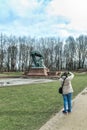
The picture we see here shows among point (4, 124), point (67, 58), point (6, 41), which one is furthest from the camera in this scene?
point (67, 58)

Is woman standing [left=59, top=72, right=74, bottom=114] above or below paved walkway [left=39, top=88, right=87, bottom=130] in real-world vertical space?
above

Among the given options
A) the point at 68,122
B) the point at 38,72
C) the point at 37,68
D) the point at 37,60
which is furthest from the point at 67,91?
the point at 37,60

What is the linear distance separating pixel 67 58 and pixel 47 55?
7.01m

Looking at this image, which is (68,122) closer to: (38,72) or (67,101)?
(67,101)

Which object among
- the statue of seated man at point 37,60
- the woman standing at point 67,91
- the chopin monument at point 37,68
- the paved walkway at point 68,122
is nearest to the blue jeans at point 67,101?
the woman standing at point 67,91

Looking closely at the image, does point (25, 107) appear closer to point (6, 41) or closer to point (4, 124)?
point (4, 124)

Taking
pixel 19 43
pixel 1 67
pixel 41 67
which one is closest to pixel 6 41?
pixel 19 43

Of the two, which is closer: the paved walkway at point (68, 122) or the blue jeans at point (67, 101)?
the paved walkway at point (68, 122)

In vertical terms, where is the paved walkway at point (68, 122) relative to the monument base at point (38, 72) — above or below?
above

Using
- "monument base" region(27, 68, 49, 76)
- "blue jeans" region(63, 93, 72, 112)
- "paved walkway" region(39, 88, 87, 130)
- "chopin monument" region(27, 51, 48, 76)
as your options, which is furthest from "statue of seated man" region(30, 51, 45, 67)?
"paved walkway" region(39, 88, 87, 130)

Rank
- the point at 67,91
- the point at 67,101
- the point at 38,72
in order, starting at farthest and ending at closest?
the point at 38,72, the point at 67,101, the point at 67,91

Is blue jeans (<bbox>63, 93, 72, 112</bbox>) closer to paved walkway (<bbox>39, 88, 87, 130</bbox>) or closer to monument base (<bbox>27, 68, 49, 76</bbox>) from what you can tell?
paved walkway (<bbox>39, 88, 87, 130</bbox>)

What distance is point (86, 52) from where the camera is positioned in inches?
3986

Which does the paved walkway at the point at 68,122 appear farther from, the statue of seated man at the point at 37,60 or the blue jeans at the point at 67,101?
the statue of seated man at the point at 37,60
